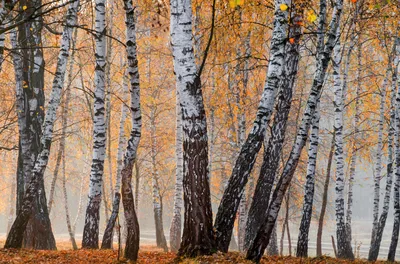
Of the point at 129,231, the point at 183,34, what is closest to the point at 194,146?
the point at 183,34

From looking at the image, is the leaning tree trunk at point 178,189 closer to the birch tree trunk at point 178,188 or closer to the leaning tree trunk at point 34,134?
the birch tree trunk at point 178,188

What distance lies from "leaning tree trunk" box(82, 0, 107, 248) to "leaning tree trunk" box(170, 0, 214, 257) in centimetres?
415

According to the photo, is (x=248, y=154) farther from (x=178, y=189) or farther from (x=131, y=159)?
(x=178, y=189)

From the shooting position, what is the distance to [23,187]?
1170 cm

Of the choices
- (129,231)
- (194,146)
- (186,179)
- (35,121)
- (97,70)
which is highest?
(97,70)

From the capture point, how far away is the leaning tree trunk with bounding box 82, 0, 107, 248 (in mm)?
10391

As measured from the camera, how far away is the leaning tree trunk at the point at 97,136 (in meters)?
10.4

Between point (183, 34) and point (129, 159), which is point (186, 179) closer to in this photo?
point (129, 159)

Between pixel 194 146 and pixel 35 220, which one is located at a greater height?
pixel 194 146

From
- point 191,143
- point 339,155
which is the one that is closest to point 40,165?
point 191,143

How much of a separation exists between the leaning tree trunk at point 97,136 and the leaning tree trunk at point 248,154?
14.2 ft

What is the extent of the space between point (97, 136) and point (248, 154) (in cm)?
483

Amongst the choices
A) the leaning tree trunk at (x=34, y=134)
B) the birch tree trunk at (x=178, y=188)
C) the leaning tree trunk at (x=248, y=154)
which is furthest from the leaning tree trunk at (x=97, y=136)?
the leaning tree trunk at (x=248, y=154)

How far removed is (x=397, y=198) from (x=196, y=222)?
900 cm
